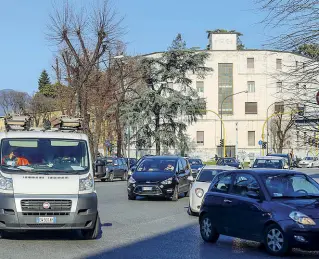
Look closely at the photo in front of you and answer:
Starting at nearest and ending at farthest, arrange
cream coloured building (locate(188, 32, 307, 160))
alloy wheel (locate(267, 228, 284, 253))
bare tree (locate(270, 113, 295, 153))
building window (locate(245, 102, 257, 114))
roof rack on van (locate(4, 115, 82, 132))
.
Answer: alloy wheel (locate(267, 228, 284, 253)) < roof rack on van (locate(4, 115, 82, 132)) < bare tree (locate(270, 113, 295, 153)) < cream coloured building (locate(188, 32, 307, 160)) < building window (locate(245, 102, 257, 114))

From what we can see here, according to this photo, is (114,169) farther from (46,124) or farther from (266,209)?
(266,209)

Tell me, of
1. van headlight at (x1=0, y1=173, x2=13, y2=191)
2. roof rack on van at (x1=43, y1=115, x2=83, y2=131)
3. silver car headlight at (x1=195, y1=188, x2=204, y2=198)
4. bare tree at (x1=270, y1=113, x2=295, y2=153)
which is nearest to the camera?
van headlight at (x1=0, y1=173, x2=13, y2=191)

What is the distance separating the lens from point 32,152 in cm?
1266

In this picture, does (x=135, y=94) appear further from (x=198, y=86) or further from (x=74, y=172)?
(x=74, y=172)

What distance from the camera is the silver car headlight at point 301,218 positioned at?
33.7ft

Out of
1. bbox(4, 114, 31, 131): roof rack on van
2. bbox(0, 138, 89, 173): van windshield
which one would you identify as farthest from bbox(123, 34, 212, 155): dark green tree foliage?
bbox(0, 138, 89, 173): van windshield

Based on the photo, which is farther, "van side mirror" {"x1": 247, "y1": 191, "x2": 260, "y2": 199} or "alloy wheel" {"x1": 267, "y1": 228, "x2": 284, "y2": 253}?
"van side mirror" {"x1": 247, "y1": 191, "x2": 260, "y2": 199}

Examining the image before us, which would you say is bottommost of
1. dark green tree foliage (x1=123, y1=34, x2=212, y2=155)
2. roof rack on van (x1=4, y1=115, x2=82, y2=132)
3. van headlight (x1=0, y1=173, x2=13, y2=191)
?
van headlight (x1=0, y1=173, x2=13, y2=191)

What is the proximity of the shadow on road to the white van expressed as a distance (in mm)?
1148

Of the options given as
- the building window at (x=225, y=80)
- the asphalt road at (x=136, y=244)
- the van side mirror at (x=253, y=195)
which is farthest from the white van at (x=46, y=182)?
the building window at (x=225, y=80)

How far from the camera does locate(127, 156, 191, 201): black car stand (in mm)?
23953

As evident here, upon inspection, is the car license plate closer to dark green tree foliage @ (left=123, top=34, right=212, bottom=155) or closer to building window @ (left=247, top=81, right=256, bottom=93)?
dark green tree foliage @ (left=123, top=34, right=212, bottom=155)

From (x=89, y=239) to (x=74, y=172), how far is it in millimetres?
1408

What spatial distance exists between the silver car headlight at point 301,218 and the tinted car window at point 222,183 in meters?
2.01
